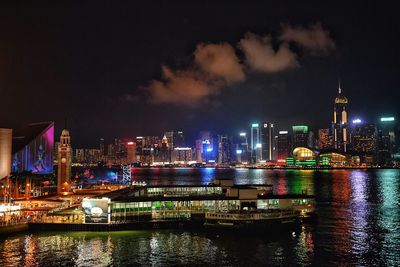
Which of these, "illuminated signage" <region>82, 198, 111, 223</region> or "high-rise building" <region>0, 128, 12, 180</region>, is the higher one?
"high-rise building" <region>0, 128, 12, 180</region>

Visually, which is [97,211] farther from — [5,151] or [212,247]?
[5,151]

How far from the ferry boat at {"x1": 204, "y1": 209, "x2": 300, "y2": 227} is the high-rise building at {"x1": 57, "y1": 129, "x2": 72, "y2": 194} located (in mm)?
35784

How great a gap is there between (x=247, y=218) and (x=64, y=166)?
40.2 metres

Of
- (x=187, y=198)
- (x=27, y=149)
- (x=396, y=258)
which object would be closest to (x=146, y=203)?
(x=187, y=198)

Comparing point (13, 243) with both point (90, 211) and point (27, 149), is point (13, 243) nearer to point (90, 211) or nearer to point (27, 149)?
point (90, 211)

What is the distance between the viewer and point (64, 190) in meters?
73.8

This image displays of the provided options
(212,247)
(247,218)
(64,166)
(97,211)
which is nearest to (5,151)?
(64,166)

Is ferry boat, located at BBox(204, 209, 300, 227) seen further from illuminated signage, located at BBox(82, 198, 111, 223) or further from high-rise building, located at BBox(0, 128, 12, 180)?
high-rise building, located at BBox(0, 128, 12, 180)

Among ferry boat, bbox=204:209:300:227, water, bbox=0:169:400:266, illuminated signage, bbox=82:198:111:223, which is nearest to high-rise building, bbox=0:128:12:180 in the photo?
illuminated signage, bbox=82:198:111:223

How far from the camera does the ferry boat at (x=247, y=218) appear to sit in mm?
46469

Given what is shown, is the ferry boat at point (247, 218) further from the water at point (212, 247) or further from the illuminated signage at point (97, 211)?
the illuminated signage at point (97, 211)

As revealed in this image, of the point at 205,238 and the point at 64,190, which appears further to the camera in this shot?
the point at 64,190

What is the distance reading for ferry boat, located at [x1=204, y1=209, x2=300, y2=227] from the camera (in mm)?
46469

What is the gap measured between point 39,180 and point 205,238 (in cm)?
5808
